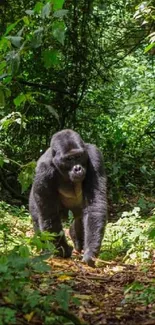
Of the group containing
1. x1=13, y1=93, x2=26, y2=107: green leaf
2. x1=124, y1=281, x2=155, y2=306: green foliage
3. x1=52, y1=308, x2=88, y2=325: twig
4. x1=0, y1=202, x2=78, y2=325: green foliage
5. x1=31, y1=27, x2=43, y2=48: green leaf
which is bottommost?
x1=124, y1=281, x2=155, y2=306: green foliage

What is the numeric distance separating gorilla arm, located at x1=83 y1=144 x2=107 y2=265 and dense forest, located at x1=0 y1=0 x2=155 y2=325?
0.20 meters

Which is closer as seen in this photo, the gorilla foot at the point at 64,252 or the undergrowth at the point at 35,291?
the undergrowth at the point at 35,291

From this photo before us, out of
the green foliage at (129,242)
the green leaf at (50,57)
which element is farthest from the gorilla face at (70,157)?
the green leaf at (50,57)

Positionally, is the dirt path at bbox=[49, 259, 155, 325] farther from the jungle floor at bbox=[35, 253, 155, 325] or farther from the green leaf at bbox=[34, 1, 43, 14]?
the green leaf at bbox=[34, 1, 43, 14]

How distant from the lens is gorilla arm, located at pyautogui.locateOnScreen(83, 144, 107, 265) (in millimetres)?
5004

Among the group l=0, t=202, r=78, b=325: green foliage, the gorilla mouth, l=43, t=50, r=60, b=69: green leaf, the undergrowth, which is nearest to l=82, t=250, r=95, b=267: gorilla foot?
the undergrowth

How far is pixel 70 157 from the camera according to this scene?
16.8ft

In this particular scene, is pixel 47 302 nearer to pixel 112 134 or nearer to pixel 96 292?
pixel 96 292

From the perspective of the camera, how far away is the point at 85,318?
2914 mm

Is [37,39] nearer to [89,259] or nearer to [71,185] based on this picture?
[89,259]

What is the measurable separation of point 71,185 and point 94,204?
349mm

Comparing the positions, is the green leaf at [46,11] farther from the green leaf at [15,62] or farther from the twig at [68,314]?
the twig at [68,314]

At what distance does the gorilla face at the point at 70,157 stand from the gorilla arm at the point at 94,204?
0.13 meters

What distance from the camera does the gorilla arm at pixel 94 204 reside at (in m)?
5.00
